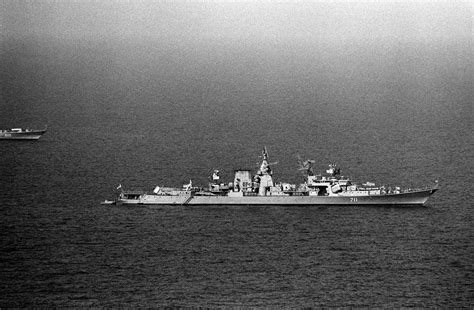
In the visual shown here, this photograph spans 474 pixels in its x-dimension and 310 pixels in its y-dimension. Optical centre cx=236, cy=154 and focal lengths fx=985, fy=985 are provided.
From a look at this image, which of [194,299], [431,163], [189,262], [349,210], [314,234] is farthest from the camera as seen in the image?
[431,163]

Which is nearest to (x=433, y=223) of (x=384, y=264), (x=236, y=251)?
(x=384, y=264)

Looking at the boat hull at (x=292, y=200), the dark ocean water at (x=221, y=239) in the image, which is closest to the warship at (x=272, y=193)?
the boat hull at (x=292, y=200)

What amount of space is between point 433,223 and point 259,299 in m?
41.4

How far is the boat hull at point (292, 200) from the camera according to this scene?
152 metres

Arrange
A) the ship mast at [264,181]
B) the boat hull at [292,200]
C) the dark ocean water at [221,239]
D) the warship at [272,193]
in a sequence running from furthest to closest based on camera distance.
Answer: the ship mast at [264,181] < the warship at [272,193] < the boat hull at [292,200] < the dark ocean water at [221,239]

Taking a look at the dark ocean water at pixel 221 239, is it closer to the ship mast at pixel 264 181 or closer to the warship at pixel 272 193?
the warship at pixel 272 193

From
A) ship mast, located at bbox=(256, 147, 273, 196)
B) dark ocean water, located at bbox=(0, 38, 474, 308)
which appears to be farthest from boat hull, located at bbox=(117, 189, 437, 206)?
dark ocean water, located at bbox=(0, 38, 474, 308)

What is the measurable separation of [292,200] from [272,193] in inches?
133

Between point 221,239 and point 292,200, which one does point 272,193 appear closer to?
point 292,200

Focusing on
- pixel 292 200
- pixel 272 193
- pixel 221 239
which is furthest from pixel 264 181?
pixel 221 239

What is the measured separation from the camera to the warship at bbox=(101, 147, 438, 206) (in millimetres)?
152125

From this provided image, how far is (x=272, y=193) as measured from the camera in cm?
15462

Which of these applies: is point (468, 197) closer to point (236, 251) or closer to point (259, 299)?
point (236, 251)

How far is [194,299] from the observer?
10881 centimetres
